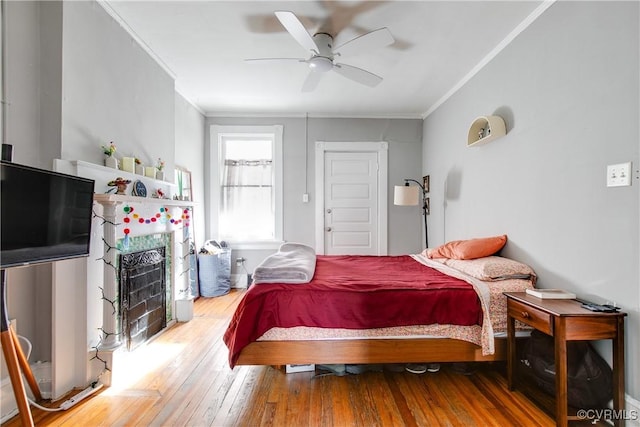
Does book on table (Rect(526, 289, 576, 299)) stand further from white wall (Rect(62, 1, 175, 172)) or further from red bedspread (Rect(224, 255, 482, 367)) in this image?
white wall (Rect(62, 1, 175, 172))

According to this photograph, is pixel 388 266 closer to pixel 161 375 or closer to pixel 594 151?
pixel 594 151

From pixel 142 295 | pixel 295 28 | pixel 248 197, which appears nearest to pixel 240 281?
pixel 248 197

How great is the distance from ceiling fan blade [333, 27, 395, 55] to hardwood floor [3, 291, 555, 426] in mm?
2268

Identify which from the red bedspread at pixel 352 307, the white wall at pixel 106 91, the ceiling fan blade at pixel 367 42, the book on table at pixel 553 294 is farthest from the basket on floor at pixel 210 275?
the book on table at pixel 553 294

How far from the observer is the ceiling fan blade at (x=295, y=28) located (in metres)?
1.79

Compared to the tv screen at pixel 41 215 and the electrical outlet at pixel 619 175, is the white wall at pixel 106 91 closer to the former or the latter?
the tv screen at pixel 41 215

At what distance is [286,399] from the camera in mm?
1767

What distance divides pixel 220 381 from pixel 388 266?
1582mm

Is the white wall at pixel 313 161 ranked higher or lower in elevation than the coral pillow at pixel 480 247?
higher

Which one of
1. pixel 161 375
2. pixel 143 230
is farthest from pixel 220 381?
pixel 143 230

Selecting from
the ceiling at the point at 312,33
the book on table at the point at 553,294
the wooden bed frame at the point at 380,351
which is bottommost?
the wooden bed frame at the point at 380,351

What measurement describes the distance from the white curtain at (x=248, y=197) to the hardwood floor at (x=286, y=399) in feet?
7.50

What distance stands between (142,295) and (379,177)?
326 centimetres

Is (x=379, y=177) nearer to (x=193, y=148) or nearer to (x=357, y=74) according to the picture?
(x=357, y=74)
